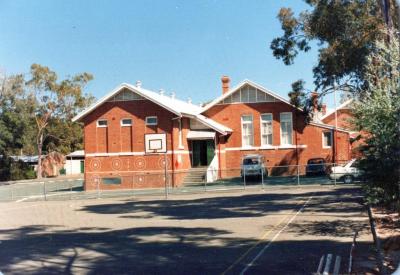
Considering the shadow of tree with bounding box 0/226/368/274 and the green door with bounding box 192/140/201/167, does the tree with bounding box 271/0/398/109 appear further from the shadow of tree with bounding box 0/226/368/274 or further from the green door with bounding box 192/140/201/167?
the green door with bounding box 192/140/201/167

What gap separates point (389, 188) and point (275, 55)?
59.0 feet

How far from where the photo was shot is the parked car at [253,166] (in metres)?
36.9

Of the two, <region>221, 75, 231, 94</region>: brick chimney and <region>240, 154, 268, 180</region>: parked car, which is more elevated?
<region>221, 75, 231, 94</region>: brick chimney

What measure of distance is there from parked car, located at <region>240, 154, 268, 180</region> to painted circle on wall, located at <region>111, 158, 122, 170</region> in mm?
8720

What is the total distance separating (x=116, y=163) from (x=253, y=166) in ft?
32.0

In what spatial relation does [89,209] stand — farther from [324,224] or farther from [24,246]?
[324,224]

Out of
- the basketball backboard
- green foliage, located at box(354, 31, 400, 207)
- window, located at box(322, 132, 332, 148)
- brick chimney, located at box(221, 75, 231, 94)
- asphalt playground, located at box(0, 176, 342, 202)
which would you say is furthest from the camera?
brick chimney, located at box(221, 75, 231, 94)

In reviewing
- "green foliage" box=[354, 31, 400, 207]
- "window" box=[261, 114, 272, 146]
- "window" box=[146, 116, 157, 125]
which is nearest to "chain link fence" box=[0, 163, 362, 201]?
"window" box=[146, 116, 157, 125]

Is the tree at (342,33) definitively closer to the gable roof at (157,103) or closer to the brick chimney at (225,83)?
the gable roof at (157,103)

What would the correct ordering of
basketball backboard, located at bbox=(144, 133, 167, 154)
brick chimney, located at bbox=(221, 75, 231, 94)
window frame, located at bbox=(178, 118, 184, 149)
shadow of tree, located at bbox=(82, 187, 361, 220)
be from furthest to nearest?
brick chimney, located at bbox=(221, 75, 231, 94), window frame, located at bbox=(178, 118, 184, 149), basketball backboard, located at bbox=(144, 133, 167, 154), shadow of tree, located at bbox=(82, 187, 361, 220)

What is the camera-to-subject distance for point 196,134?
139 ft

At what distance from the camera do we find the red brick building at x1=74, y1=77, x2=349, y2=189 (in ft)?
124

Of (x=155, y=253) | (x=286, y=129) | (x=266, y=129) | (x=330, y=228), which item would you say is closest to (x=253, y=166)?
(x=266, y=129)

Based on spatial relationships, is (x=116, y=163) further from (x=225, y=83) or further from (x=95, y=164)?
(x=225, y=83)
